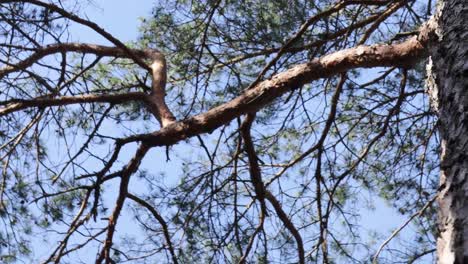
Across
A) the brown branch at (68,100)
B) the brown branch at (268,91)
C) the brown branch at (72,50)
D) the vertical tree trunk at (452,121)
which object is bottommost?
the vertical tree trunk at (452,121)

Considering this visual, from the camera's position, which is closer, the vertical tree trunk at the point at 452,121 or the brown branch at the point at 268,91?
the vertical tree trunk at the point at 452,121

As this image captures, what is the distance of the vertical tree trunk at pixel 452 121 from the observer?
1.04 meters

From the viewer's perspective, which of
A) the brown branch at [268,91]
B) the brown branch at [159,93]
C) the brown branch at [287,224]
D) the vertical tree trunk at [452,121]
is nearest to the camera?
the vertical tree trunk at [452,121]

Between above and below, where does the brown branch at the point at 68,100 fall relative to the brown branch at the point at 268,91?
above

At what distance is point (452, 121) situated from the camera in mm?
1286

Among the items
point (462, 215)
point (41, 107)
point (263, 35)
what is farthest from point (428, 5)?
point (462, 215)

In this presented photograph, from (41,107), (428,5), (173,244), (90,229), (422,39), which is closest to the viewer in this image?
(422,39)

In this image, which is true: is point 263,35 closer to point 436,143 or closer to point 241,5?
point 241,5

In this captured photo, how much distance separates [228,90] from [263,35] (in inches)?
11.4

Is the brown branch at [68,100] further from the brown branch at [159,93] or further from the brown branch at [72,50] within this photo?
the brown branch at [72,50]

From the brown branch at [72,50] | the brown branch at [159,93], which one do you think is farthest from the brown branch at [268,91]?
the brown branch at [72,50]

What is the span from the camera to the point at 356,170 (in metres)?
3.17

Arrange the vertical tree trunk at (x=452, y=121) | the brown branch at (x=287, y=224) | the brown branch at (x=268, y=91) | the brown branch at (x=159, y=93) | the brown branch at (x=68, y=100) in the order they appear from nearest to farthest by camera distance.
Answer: the vertical tree trunk at (x=452, y=121), the brown branch at (x=268, y=91), the brown branch at (x=68, y=100), the brown branch at (x=159, y=93), the brown branch at (x=287, y=224)

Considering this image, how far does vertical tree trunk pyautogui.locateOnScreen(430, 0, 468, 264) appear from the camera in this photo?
1036 mm
